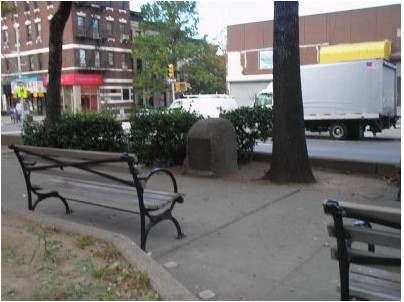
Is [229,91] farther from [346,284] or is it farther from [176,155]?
[346,284]

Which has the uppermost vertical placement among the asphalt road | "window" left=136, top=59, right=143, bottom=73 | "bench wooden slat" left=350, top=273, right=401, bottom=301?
"window" left=136, top=59, right=143, bottom=73

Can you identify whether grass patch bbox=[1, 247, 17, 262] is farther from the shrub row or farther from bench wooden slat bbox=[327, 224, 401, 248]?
the shrub row

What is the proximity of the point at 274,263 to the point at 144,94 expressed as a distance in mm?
47821

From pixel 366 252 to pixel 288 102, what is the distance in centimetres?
571

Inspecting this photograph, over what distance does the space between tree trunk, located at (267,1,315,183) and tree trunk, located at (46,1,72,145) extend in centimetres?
609

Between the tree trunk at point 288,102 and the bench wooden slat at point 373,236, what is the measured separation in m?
5.58

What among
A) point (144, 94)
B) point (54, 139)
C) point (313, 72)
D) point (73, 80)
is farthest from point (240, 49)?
point (54, 139)

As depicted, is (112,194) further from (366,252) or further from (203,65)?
(203,65)

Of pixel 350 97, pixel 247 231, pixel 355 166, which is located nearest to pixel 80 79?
pixel 350 97

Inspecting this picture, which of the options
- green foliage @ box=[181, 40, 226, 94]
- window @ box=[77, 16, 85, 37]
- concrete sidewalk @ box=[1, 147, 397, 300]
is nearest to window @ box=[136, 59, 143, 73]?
green foliage @ box=[181, 40, 226, 94]

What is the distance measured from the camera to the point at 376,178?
898cm

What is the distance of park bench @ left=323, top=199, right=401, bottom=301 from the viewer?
8.90ft

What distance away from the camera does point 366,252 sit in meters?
2.95

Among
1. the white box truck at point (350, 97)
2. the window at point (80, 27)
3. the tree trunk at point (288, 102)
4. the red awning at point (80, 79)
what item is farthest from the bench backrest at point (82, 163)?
the window at point (80, 27)
